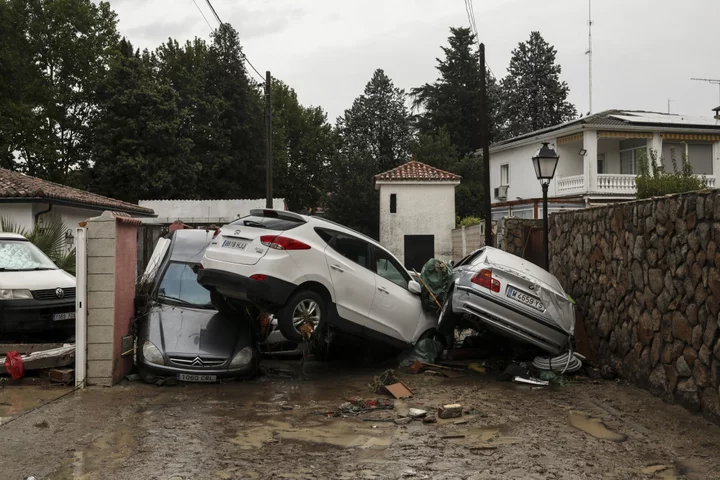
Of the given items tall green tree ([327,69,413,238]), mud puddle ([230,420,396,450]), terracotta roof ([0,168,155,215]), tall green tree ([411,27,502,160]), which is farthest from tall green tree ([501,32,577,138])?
mud puddle ([230,420,396,450])

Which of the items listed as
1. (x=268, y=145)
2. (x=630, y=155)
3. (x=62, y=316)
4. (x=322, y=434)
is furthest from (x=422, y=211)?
(x=322, y=434)

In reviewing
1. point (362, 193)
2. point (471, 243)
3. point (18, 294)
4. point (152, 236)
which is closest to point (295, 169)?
point (362, 193)

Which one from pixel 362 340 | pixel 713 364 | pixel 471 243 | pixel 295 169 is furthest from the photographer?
pixel 295 169

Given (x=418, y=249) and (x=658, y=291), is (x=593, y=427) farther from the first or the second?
(x=418, y=249)

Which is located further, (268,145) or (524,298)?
(268,145)

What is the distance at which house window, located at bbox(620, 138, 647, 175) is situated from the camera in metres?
34.0

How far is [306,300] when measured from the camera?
902 centimetres

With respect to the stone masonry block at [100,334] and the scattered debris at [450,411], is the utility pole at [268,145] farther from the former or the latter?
the scattered debris at [450,411]

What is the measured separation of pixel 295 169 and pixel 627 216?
49987mm

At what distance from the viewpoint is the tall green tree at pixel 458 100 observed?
57156mm

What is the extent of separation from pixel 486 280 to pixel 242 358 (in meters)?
3.36

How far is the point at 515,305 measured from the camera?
9.26 m

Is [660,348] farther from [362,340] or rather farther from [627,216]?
[362,340]

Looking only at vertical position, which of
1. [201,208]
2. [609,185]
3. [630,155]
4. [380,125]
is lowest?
[201,208]
